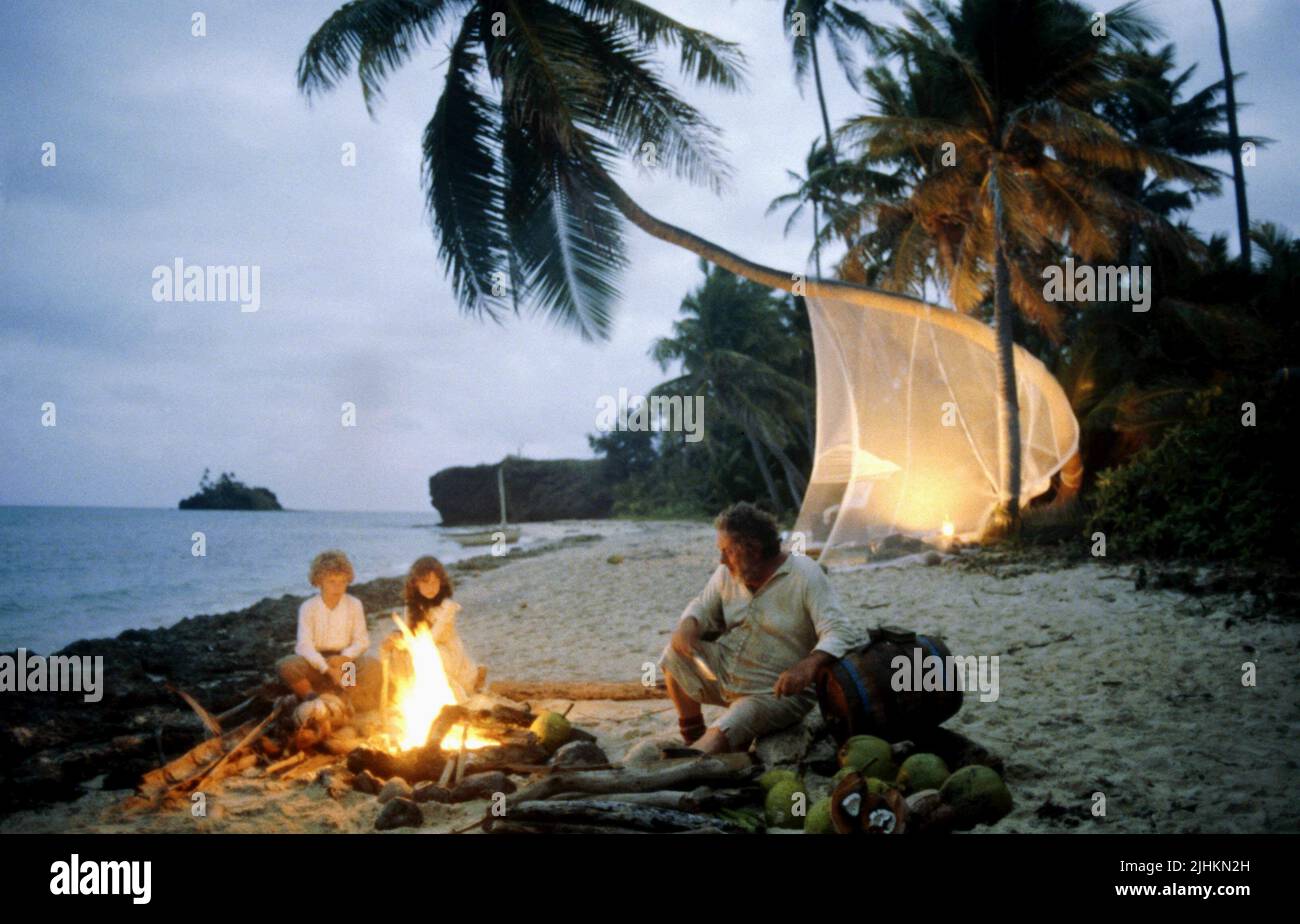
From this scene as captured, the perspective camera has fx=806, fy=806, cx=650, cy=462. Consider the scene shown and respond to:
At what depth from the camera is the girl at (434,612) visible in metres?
4.77

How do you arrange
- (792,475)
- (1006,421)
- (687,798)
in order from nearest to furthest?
(687,798) < (1006,421) < (792,475)

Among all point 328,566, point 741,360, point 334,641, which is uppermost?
point 741,360

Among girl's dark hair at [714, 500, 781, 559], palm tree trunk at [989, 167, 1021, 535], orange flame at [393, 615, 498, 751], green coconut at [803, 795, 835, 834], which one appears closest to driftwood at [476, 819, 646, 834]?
green coconut at [803, 795, 835, 834]

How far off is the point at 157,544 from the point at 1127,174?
3519cm

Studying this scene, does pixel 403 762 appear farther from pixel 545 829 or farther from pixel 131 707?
pixel 131 707

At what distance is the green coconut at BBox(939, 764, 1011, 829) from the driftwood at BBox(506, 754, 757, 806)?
2.67ft

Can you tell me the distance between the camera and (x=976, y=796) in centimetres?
291

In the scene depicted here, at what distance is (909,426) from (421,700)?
7898 mm

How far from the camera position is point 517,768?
11.9 feet

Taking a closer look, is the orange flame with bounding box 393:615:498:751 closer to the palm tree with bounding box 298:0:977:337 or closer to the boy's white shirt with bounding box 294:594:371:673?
the boy's white shirt with bounding box 294:594:371:673

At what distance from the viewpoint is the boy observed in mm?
4633

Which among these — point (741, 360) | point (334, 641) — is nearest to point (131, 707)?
point (334, 641)
